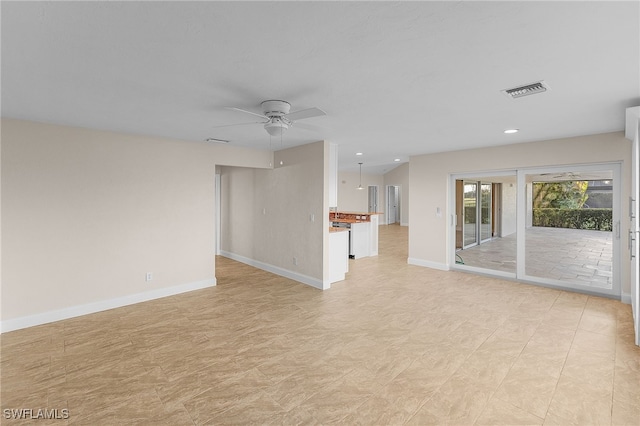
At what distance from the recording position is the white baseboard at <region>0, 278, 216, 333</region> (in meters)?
3.57

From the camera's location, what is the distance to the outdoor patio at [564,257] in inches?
200

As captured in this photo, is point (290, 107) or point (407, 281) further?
point (407, 281)

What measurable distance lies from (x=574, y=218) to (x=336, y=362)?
5.34m

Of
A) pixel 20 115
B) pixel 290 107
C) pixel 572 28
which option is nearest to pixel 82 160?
pixel 20 115

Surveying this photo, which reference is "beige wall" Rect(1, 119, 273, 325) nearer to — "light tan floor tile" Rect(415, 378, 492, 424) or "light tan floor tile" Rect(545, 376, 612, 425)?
"light tan floor tile" Rect(415, 378, 492, 424)

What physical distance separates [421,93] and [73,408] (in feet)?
12.2

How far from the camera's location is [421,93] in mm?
2756

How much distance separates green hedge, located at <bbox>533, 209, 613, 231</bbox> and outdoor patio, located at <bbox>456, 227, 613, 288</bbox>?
12 cm

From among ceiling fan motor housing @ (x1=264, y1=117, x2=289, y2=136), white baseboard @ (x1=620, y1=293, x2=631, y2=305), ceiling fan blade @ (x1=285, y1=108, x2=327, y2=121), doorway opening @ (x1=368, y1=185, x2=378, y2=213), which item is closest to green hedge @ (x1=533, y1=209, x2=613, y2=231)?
white baseboard @ (x1=620, y1=293, x2=631, y2=305)

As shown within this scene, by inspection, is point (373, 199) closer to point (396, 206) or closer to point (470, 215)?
point (396, 206)

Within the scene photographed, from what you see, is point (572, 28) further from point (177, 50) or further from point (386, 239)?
point (386, 239)

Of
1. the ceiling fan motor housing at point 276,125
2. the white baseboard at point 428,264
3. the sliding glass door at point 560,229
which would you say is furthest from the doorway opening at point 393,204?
the ceiling fan motor housing at point 276,125

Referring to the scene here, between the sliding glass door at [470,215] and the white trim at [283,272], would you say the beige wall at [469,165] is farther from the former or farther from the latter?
the white trim at [283,272]

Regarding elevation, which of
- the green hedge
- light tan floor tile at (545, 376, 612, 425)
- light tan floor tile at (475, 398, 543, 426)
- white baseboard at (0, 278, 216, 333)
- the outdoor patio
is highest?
the green hedge
